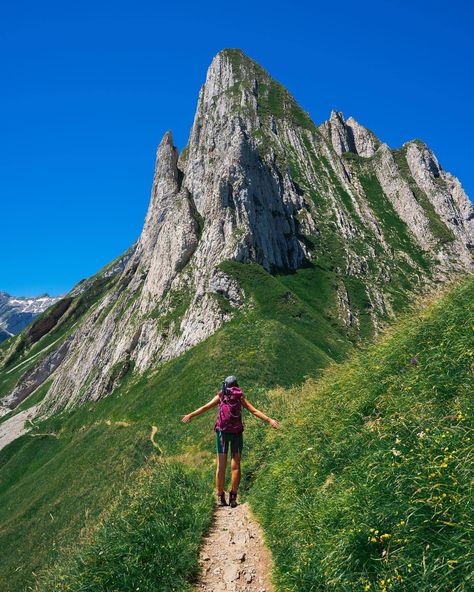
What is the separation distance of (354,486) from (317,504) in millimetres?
1177

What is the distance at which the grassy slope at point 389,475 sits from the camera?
4.39 m

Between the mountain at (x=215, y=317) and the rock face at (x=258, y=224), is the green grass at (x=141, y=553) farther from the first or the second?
the rock face at (x=258, y=224)

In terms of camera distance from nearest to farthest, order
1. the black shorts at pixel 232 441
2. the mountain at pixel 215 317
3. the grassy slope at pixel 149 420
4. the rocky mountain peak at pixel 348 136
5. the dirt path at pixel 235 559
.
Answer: the dirt path at pixel 235 559
the black shorts at pixel 232 441
the mountain at pixel 215 317
the grassy slope at pixel 149 420
the rocky mountain peak at pixel 348 136

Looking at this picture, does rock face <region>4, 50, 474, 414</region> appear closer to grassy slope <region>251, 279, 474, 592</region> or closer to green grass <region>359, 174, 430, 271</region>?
green grass <region>359, 174, 430, 271</region>

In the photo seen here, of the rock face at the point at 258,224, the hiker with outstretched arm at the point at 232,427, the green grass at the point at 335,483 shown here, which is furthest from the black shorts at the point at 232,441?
the rock face at the point at 258,224

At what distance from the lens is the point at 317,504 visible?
275 inches

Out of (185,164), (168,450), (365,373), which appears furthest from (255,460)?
(185,164)

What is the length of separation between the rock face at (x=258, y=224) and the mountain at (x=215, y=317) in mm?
463

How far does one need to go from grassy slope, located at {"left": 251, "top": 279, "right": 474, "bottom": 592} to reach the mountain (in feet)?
0.73

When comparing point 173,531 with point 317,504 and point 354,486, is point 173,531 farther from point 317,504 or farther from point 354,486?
point 354,486

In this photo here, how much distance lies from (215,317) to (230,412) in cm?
4967

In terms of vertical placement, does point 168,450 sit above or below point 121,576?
below

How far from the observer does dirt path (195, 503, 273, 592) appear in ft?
23.5

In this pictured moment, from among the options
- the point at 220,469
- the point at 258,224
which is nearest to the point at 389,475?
the point at 220,469
